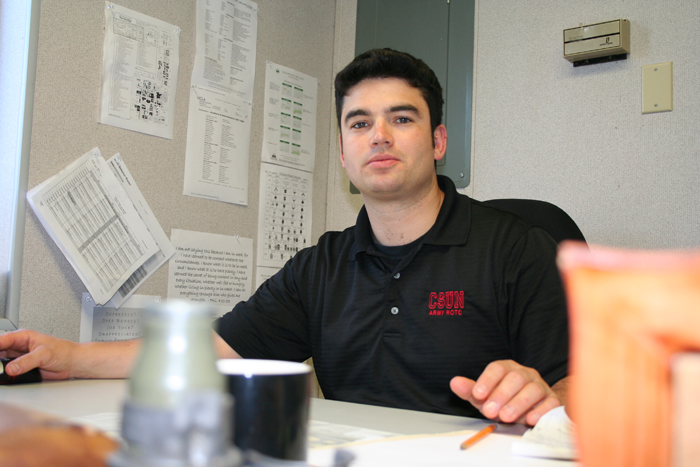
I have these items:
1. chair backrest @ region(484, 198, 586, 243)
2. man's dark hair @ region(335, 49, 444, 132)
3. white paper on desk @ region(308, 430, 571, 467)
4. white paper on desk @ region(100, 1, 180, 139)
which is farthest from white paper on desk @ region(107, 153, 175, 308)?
white paper on desk @ region(308, 430, 571, 467)

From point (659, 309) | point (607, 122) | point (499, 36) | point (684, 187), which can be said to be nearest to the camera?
point (659, 309)

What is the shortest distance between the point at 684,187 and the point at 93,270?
1372 mm

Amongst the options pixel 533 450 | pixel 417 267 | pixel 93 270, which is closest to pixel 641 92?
pixel 417 267

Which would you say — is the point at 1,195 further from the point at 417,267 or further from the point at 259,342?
the point at 417,267

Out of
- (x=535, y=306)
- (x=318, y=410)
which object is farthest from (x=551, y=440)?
(x=535, y=306)

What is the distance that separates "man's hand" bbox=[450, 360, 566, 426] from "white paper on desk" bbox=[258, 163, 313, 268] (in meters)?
1.11

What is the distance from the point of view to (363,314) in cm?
125

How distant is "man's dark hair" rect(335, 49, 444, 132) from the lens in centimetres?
145

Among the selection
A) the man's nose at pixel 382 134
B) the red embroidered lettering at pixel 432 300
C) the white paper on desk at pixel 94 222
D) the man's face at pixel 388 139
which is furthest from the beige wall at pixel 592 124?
the white paper on desk at pixel 94 222

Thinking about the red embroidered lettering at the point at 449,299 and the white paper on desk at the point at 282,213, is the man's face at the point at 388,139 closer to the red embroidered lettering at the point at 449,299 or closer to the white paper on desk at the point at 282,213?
the red embroidered lettering at the point at 449,299

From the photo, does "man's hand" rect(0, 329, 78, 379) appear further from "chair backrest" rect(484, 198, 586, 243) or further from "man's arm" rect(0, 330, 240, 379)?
"chair backrest" rect(484, 198, 586, 243)

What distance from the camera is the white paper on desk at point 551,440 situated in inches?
21.1

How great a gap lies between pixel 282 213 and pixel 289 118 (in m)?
0.31

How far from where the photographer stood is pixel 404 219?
54.4 inches
